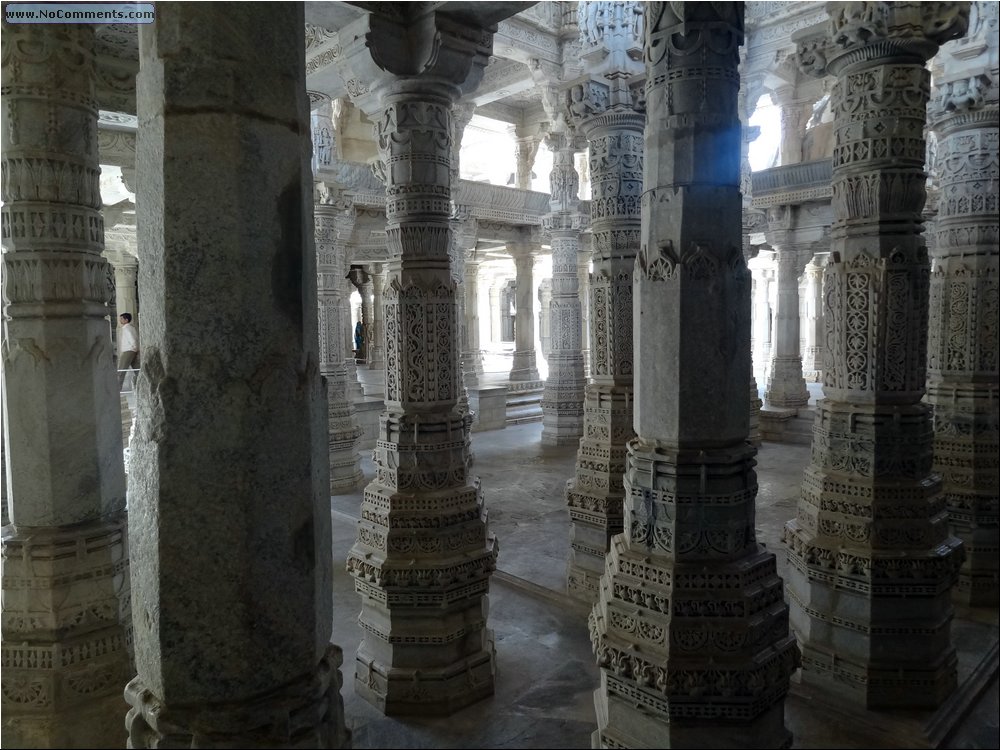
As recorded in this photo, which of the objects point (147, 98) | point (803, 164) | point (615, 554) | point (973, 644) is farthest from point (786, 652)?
point (803, 164)

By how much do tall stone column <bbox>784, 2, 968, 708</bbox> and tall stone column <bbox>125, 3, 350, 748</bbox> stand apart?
11.1 ft

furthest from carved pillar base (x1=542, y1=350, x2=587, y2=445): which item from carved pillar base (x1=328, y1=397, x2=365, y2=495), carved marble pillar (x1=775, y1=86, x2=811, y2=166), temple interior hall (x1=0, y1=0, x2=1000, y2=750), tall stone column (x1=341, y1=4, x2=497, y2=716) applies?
tall stone column (x1=341, y1=4, x2=497, y2=716)

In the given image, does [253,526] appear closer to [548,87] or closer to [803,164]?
[548,87]

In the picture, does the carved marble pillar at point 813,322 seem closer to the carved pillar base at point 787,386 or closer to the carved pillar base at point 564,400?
the carved pillar base at point 787,386

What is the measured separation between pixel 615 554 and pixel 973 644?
10.4ft

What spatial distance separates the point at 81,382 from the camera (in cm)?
345

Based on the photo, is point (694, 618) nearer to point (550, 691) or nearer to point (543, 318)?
point (550, 691)

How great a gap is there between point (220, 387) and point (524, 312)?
14.4m

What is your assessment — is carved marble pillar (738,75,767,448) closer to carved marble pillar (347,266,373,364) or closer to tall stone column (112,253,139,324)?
carved marble pillar (347,266,373,364)

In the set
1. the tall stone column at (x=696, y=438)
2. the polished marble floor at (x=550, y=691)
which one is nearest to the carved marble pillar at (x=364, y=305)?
the polished marble floor at (x=550, y=691)

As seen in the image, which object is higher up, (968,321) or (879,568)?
(968,321)

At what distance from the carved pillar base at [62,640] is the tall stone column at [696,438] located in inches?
106

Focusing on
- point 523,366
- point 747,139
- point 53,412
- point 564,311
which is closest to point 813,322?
point 523,366

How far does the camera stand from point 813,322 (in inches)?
801
